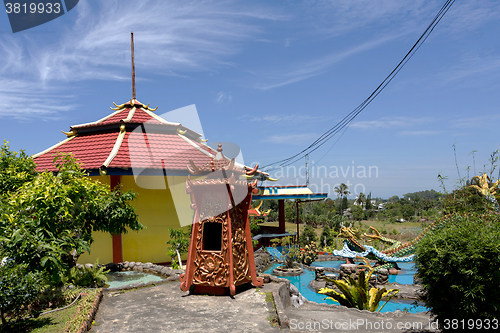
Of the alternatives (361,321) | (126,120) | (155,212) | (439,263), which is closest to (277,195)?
(155,212)

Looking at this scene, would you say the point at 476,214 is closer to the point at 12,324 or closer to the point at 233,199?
the point at 233,199

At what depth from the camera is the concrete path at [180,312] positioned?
20.2 ft

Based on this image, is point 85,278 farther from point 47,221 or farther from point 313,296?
point 313,296

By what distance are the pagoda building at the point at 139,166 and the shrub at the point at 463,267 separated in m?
9.75

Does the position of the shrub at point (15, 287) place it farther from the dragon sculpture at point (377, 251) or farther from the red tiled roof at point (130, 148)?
the dragon sculpture at point (377, 251)

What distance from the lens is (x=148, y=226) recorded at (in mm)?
13383

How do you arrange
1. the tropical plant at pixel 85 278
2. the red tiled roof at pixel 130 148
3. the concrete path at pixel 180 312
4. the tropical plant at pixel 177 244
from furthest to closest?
the red tiled roof at pixel 130 148
the tropical plant at pixel 177 244
the tropical plant at pixel 85 278
the concrete path at pixel 180 312

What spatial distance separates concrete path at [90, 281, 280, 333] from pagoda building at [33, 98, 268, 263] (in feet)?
16.7

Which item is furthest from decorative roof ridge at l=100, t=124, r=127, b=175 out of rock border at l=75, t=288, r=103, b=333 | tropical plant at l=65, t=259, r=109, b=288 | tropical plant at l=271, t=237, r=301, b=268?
tropical plant at l=271, t=237, r=301, b=268

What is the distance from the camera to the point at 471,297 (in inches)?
200

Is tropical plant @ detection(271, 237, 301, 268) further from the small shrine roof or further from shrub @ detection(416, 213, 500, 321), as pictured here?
shrub @ detection(416, 213, 500, 321)

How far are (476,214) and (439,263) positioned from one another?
128 centimetres

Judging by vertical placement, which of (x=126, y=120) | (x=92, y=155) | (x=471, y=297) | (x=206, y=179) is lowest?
(x=471, y=297)

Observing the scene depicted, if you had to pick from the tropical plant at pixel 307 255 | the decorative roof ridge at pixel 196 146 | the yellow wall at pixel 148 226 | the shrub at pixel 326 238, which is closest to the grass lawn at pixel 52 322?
the yellow wall at pixel 148 226
